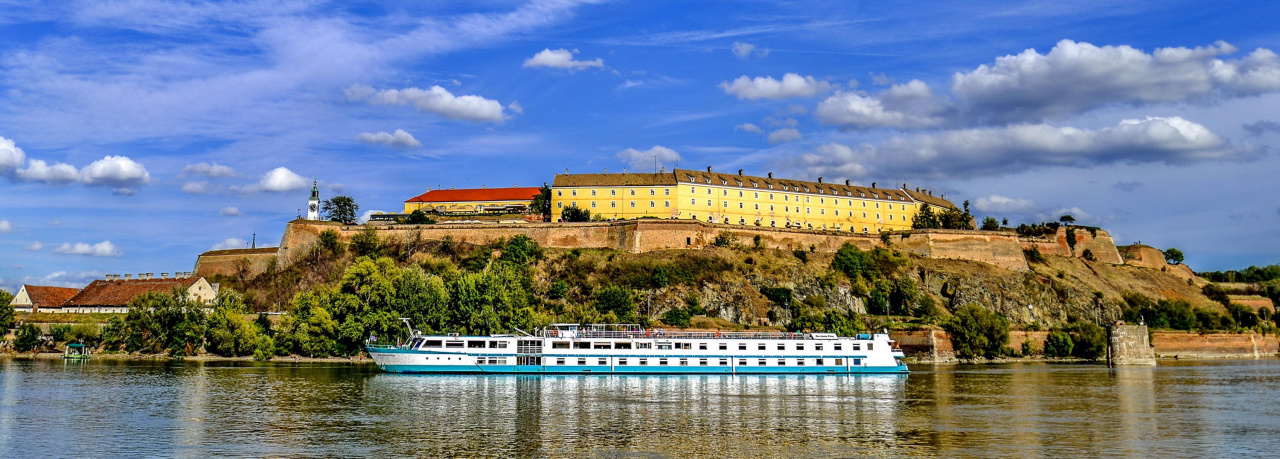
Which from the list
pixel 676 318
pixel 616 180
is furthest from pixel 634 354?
pixel 616 180

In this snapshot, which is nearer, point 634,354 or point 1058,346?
point 634,354

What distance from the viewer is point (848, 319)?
8306 centimetres

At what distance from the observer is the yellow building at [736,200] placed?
104m

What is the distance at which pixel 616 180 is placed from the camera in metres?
106

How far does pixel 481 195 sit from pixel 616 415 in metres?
82.6

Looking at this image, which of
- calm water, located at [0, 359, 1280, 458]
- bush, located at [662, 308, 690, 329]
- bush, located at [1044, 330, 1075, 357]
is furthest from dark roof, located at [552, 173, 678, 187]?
calm water, located at [0, 359, 1280, 458]

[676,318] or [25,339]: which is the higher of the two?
[676,318]

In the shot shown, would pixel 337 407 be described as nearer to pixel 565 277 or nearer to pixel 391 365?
pixel 391 365

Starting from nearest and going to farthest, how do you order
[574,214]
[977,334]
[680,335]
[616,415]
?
[616,415], [680,335], [977,334], [574,214]

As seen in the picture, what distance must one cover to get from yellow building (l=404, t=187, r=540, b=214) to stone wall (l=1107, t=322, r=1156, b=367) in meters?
62.8

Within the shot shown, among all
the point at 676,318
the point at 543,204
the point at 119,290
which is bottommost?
the point at 676,318

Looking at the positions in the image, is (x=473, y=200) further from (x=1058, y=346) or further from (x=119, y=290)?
(x=1058, y=346)

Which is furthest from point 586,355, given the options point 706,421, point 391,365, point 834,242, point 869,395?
point 834,242

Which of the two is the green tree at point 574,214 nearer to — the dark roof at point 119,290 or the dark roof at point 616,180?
the dark roof at point 616,180
